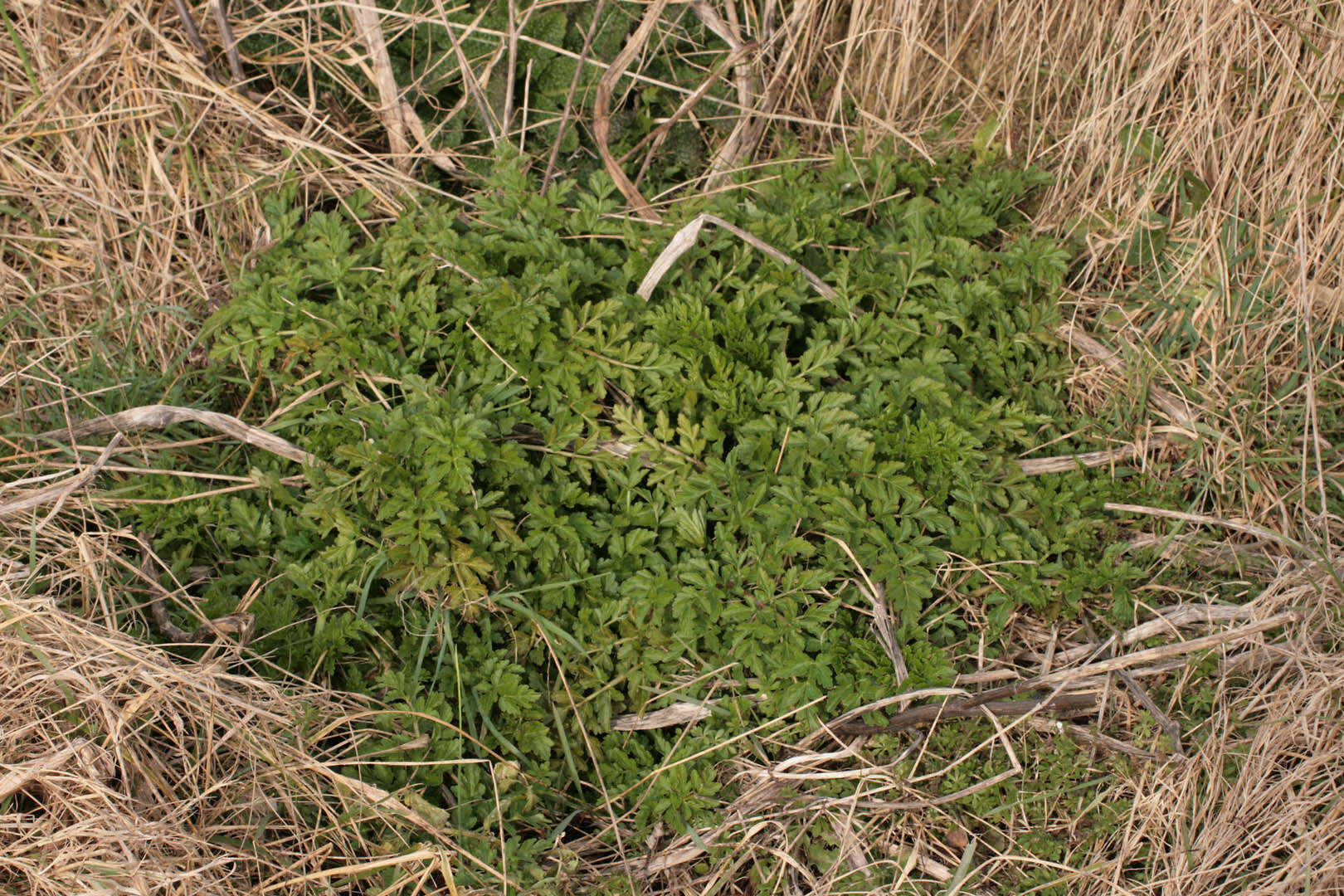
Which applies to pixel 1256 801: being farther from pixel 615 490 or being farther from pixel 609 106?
pixel 609 106

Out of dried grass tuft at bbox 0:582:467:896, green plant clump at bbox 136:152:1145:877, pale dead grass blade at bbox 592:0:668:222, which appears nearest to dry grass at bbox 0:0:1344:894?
dried grass tuft at bbox 0:582:467:896

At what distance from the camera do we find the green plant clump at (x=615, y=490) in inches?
103

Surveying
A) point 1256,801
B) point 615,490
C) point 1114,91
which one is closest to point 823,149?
point 1114,91

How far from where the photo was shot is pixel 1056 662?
9.12 feet

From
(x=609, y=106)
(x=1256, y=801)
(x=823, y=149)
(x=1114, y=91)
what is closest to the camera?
(x=1256, y=801)

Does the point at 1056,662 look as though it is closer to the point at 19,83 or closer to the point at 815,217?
the point at 815,217

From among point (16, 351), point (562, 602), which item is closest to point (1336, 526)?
point (562, 602)

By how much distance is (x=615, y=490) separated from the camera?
2895mm

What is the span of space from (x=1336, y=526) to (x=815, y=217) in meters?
1.85

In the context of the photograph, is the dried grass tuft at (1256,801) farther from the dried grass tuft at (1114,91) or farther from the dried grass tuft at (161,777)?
the dried grass tuft at (161,777)

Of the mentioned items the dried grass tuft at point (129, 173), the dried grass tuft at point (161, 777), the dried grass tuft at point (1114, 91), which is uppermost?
the dried grass tuft at point (1114, 91)

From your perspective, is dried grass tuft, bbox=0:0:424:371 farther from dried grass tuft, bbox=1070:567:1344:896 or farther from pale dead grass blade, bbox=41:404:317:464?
dried grass tuft, bbox=1070:567:1344:896

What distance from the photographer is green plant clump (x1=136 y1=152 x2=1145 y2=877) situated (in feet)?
8.56

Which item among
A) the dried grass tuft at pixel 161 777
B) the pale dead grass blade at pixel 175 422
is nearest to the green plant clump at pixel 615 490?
the pale dead grass blade at pixel 175 422
